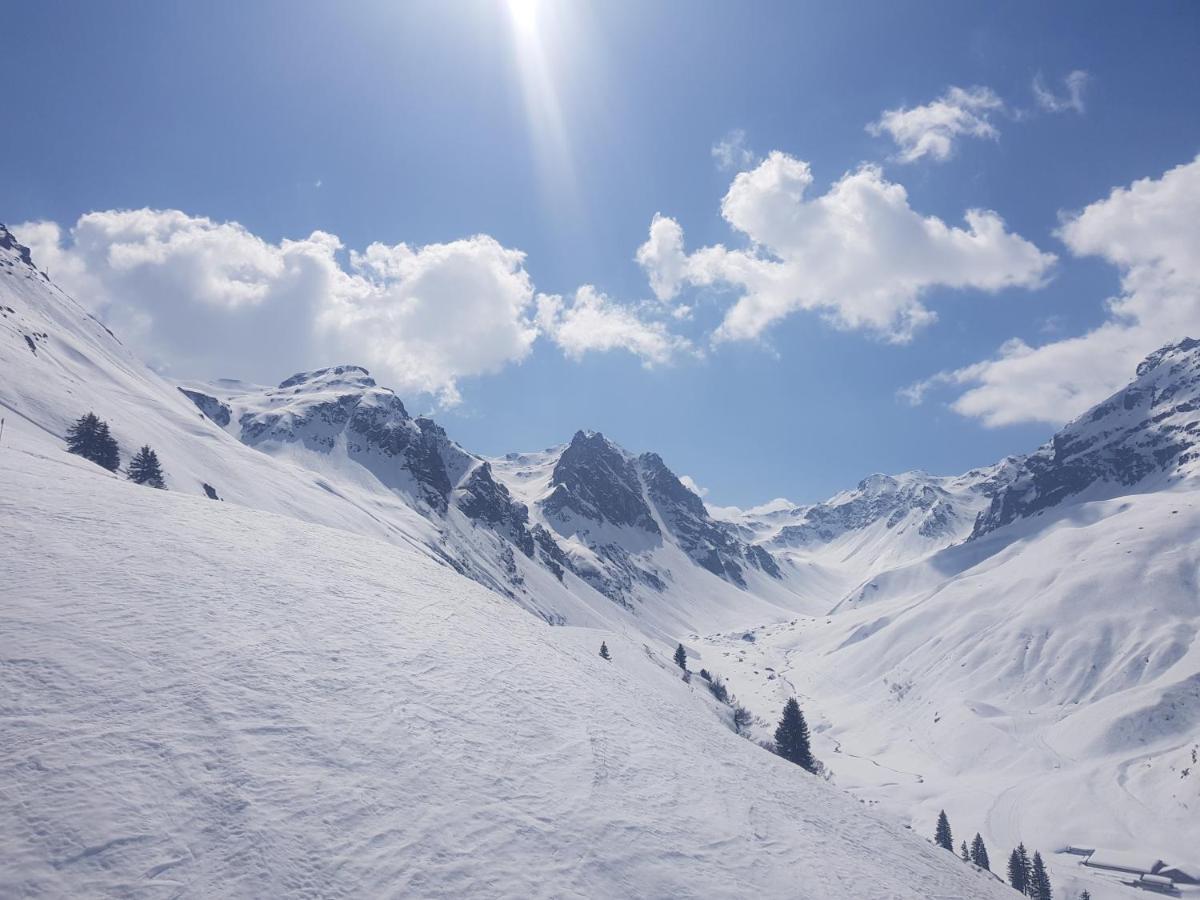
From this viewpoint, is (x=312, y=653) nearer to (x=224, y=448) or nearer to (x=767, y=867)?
(x=767, y=867)

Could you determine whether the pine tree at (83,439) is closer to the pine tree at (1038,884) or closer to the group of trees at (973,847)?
the group of trees at (973,847)

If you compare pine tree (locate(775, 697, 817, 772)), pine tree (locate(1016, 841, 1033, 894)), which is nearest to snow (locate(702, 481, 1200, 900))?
pine tree (locate(1016, 841, 1033, 894))

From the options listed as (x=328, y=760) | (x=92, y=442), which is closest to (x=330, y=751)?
(x=328, y=760)

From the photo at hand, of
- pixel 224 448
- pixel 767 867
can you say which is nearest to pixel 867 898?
pixel 767 867

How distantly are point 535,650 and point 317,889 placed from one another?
14.9m

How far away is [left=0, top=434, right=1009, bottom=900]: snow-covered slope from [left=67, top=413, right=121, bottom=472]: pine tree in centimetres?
4391

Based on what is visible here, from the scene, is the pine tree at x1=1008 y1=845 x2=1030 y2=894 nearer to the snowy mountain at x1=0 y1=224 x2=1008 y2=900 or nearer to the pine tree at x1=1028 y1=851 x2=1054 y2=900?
the pine tree at x1=1028 y1=851 x2=1054 y2=900

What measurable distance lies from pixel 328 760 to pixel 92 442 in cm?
6402

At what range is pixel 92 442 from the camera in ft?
200

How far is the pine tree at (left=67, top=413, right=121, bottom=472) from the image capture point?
198 ft

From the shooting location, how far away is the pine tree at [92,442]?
60375mm

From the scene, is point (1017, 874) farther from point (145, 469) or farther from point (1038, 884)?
point (145, 469)

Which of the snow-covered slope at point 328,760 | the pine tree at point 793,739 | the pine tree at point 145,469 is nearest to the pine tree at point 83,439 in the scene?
the pine tree at point 145,469

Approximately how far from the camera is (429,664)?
20047 millimetres
